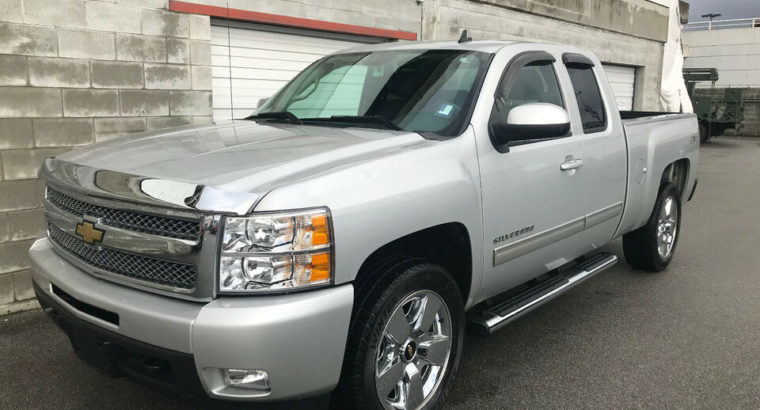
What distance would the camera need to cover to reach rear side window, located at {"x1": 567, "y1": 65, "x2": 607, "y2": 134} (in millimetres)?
4098

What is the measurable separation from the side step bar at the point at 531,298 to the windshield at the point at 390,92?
1.02 metres

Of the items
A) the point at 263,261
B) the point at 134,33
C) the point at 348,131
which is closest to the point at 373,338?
the point at 263,261

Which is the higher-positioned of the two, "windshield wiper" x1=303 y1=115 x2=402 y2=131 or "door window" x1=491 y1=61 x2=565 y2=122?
"door window" x1=491 y1=61 x2=565 y2=122

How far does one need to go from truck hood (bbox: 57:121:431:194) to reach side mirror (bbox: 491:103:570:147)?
18.7 inches

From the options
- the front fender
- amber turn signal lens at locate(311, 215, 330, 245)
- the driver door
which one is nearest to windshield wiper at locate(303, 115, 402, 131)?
the front fender

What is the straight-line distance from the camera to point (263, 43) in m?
6.66

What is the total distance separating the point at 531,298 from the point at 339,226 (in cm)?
173

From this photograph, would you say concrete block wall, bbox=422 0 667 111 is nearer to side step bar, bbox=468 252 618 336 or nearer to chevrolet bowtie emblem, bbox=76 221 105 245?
side step bar, bbox=468 252 618 336

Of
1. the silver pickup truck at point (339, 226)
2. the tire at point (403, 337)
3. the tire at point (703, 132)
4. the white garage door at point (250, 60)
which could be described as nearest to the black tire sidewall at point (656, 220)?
the silver pickup truck at point (339, 226)

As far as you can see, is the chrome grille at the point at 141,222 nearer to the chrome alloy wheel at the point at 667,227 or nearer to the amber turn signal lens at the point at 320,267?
the amber turn signal lens at the point at 320,267

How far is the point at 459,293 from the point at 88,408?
2039mm

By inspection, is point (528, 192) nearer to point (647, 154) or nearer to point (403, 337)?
point (403, 337)

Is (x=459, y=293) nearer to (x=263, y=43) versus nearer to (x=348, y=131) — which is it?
(x=348, y=131)

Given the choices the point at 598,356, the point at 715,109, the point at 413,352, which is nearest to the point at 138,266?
the point at 413,352
